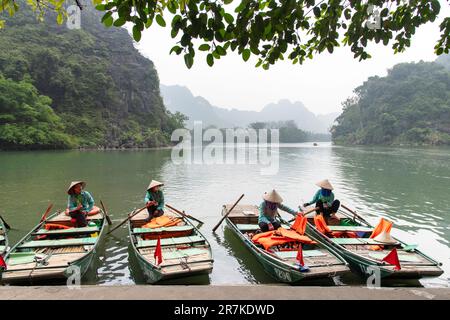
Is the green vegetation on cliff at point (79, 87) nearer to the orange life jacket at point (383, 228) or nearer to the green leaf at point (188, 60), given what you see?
the orange life jacket at point (383, 228)

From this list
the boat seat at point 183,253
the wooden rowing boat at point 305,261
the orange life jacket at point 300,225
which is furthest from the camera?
the orange life jacket at point 300,225

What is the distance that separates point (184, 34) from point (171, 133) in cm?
5848

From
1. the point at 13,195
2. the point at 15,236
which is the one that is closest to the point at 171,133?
the point at 13,195

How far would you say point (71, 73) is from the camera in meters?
46.3

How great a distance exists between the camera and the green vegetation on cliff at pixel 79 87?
122 feet

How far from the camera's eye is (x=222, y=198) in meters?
14.3

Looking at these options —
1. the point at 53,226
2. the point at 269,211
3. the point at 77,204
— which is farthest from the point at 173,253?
the point at 53,226

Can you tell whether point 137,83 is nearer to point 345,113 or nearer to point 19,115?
point 19,115

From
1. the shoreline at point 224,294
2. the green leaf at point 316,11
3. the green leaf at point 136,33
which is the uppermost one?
the green leaf at point 316,11

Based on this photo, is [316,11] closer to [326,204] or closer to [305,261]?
[305,261]

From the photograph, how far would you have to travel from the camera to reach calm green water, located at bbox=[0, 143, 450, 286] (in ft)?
22.7

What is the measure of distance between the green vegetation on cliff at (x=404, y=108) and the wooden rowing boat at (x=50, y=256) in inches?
2668

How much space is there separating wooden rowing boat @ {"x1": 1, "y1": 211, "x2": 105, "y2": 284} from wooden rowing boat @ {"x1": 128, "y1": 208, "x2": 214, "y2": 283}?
0.90 m

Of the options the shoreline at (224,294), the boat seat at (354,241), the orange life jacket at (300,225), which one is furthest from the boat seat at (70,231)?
the boat seat at (354,241)
